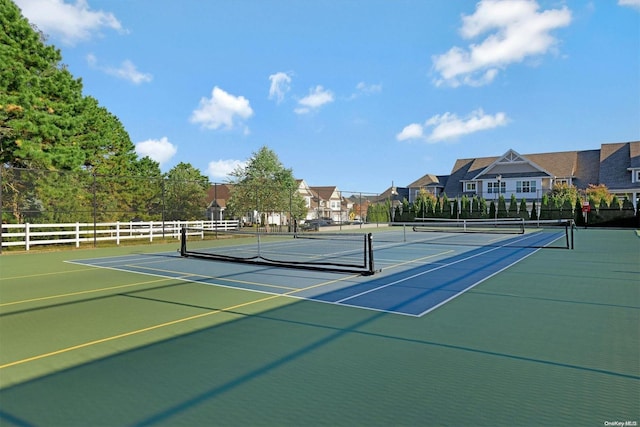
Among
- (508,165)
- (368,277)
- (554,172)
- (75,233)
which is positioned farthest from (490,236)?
(554,172)

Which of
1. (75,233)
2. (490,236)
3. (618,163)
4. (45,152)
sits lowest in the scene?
(490,236)

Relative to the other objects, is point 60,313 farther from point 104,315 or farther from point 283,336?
point 283,336

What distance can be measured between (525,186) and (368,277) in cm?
4060

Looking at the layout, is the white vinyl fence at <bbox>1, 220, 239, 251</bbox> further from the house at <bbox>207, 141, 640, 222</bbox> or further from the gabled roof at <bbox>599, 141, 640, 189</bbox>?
the gabled roof at <bbox>599, 141, 640, 189</bbox>

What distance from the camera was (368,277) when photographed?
8539 mm

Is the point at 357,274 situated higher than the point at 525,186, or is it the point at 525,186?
the point at 525,186

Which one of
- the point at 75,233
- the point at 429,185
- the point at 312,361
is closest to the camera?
the point at 312,361

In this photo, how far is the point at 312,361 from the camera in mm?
3852

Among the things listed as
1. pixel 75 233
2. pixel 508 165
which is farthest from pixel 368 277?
pixel 508 165

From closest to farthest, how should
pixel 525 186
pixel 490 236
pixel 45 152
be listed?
pixel 45 152
pixel 490 236
pixel 525 186

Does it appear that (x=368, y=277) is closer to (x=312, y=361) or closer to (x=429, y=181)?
(x=312, y=361)

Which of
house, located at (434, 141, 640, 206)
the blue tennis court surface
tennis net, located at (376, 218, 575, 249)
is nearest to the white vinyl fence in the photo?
the blue tennis court surface

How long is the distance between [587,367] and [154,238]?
64.9 ft

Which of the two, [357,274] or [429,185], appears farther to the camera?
[429,185]
